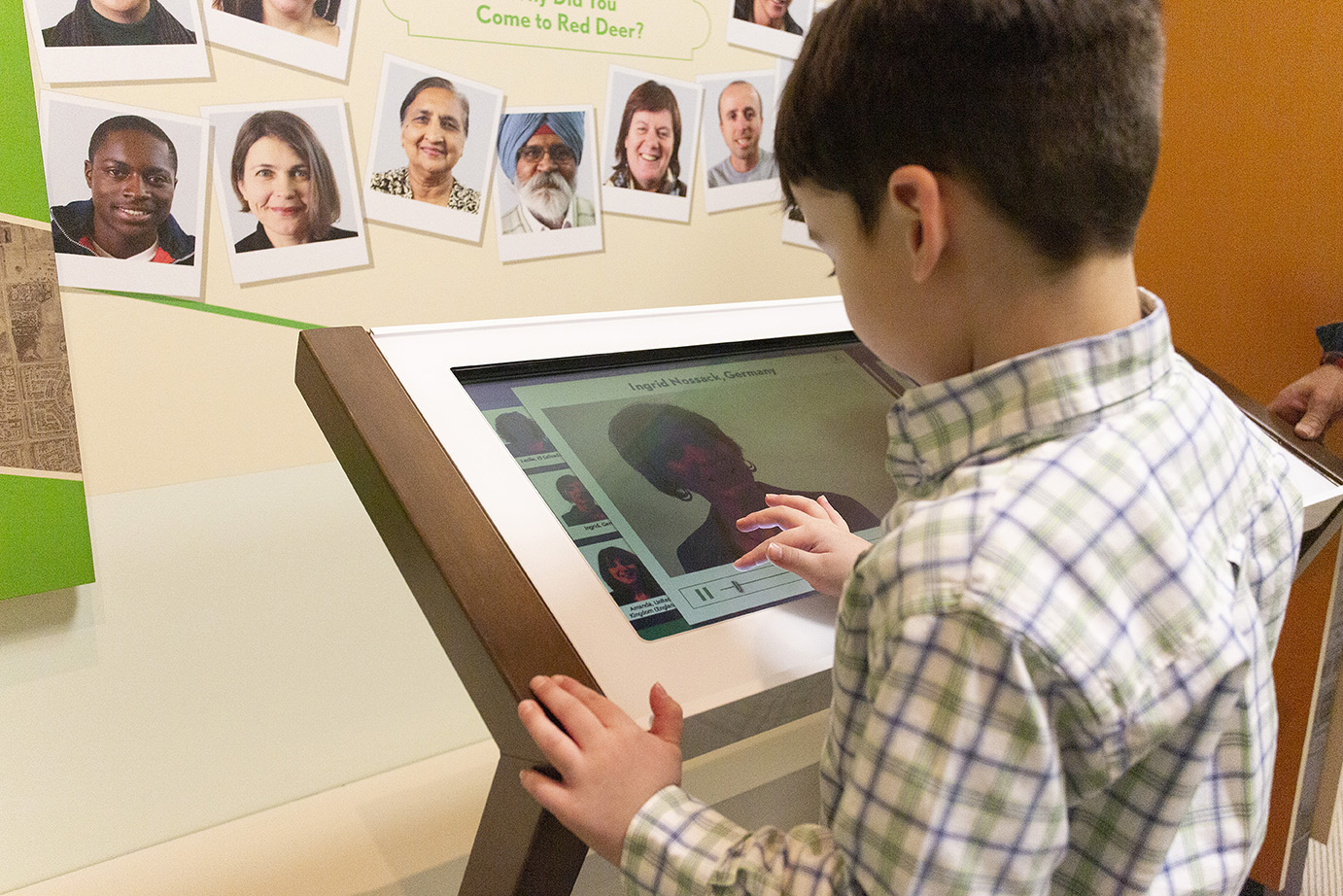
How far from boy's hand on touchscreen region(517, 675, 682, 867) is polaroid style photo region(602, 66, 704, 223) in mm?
1305

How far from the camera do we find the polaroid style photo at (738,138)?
2031 mm

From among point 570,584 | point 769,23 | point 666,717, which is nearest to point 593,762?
point 666,717

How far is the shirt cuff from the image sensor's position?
2.39ft

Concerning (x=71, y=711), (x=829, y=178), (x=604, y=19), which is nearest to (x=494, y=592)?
(x=829, y=178)

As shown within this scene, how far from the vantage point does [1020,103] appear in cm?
64

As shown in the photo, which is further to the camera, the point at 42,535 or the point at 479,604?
the point at 42,535

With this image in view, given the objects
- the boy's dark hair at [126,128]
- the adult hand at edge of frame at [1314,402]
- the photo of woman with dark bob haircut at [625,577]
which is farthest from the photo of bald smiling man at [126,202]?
the adult hand at edge of frame at [1314,402]

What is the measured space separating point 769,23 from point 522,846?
1729mm

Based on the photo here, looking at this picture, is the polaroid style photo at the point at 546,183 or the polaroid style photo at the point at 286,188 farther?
the polaroid style photo at the point at 546,183

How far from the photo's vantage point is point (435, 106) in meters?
1.68

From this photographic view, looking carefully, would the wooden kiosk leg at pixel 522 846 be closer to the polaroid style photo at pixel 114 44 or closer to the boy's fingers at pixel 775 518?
the boy's fingers at pixel 775 518

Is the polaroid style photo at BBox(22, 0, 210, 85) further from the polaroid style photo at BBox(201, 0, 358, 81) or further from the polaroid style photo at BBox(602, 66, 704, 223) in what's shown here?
the polaroid style photo at BBox(602, 66, 704, 223)

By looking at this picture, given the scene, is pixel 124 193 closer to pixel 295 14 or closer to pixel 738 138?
pixel 295 14

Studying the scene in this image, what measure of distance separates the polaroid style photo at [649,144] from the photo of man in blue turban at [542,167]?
66mm
